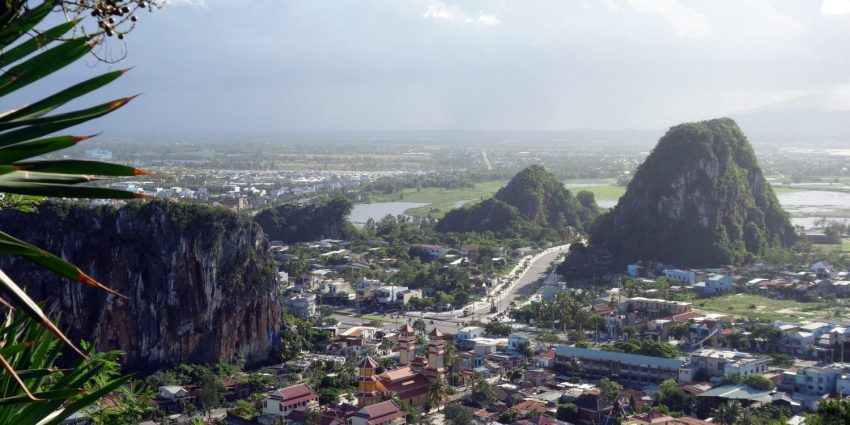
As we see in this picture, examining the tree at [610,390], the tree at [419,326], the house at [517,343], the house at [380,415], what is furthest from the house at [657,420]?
the tree at [419,326]

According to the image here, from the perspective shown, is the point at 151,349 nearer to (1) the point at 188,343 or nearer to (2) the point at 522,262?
(1) the point at 188,343

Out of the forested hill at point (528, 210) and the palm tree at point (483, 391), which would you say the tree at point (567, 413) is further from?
the forested hill at point (528, 210)

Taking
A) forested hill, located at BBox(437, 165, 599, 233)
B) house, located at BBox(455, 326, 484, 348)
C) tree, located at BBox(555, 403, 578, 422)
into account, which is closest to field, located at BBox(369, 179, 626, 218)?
forested hill, located at BBox(437, 165, 599, 233)

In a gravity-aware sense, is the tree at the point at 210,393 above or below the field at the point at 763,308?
above

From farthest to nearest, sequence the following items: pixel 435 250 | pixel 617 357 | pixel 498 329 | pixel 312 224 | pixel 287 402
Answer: pixel 312 224
pixel 435 250
pixel 498 329
pixel 617 357
pixel 287 402

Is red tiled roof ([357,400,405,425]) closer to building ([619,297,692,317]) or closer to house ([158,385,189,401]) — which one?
house ([158,385,189,401])

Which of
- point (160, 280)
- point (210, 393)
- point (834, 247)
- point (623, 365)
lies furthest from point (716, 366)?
point (834, 247)

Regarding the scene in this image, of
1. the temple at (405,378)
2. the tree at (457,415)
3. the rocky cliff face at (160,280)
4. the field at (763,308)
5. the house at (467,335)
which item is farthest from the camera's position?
the field at (763,308)

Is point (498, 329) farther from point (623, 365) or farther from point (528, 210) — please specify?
point (528, 210)
